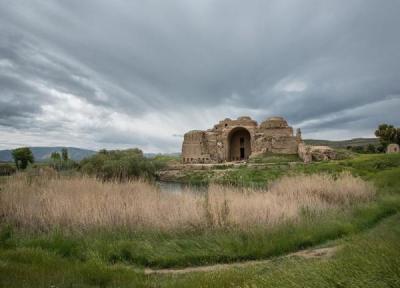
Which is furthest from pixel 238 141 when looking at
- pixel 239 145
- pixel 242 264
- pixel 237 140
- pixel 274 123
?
pixel 242 264

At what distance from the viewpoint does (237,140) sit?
50531 mm

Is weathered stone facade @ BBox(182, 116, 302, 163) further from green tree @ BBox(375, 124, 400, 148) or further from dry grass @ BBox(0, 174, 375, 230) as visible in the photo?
dry grass @ BBox(0, 174, 375, 230)

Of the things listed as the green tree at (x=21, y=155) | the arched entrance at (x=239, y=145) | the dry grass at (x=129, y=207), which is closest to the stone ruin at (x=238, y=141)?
the arched entrance at (x=239, y=145)

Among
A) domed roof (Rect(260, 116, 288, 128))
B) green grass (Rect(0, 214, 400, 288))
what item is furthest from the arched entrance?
green grass (Rect(0, 214, 400, 288))

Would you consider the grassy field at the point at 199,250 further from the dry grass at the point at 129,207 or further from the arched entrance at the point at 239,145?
the arched entrance at the point at 239,145

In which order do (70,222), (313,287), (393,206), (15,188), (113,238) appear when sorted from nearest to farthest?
(313,287)
(113,238)
(70,222)
(15,188)
(393,206)

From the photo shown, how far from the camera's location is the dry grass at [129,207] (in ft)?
23.1

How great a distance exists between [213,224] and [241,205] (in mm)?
1162

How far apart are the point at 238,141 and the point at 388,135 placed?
23.4 meters

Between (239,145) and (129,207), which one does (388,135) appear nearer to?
(239,145)

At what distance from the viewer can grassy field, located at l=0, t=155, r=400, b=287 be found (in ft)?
9.81

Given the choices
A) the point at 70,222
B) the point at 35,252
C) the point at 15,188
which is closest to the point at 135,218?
the point at 70,222

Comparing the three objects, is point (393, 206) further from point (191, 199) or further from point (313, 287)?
point (313, 287)

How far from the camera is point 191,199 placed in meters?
8.23
